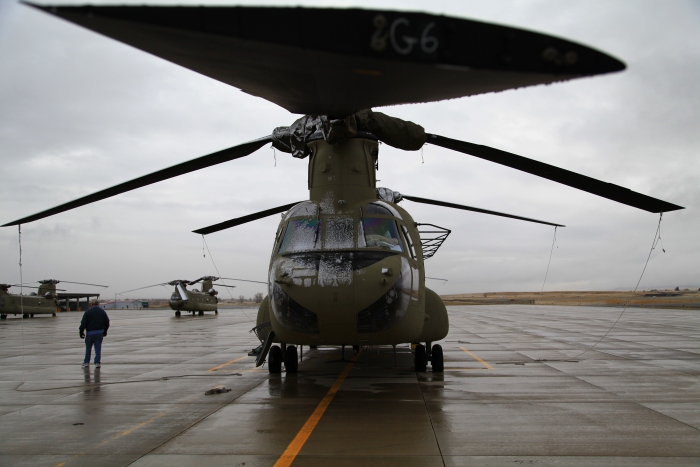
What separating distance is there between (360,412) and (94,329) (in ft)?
Answer: 27.1

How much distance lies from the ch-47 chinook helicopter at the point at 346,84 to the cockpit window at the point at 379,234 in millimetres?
23

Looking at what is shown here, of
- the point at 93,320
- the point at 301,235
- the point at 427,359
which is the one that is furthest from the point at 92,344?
the point at 427,359

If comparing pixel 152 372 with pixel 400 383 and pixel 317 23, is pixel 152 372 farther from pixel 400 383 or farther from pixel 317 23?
pixel 317 23

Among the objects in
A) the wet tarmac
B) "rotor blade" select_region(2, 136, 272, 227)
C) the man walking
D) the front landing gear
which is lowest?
the wet tarmac

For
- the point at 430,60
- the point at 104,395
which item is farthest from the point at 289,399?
the point at 430,60

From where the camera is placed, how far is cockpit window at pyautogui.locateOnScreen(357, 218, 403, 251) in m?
8.36

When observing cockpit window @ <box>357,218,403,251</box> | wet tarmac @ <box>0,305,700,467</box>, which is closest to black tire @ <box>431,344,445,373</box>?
wet tarmac @ <box>0,305,700,467</box>

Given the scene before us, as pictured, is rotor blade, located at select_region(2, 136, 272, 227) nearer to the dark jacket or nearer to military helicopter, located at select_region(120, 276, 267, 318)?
the dark jacket

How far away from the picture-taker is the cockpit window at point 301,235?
8.52 m

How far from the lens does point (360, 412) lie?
7098mm

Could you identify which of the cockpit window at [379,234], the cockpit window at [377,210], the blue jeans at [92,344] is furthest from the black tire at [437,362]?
the blue jeans at [92,344]

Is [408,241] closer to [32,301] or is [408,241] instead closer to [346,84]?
[346,84]

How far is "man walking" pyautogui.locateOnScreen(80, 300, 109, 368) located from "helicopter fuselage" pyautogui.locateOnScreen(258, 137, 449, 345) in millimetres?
6030

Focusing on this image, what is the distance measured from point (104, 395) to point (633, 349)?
518 inches
